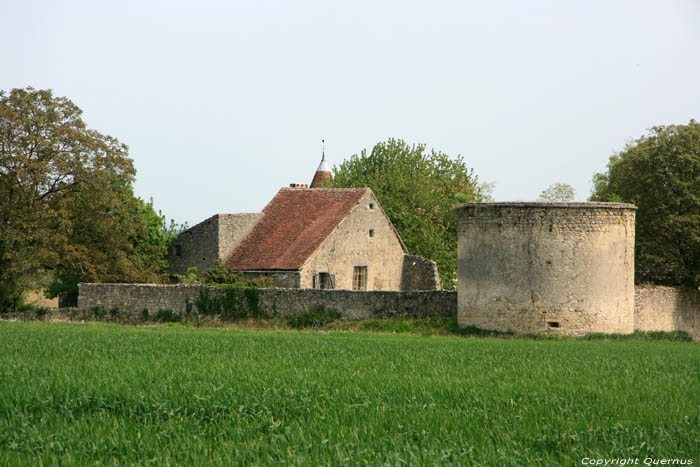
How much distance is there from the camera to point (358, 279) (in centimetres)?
3550

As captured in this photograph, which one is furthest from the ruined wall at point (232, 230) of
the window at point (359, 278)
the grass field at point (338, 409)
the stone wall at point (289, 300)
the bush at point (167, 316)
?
the grass field at point (338, 409)

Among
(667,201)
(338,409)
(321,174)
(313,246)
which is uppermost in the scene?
(321,174)

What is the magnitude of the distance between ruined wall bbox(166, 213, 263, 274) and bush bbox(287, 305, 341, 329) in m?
7.98

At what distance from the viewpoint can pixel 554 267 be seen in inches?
950

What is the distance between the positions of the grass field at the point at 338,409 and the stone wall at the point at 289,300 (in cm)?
1160

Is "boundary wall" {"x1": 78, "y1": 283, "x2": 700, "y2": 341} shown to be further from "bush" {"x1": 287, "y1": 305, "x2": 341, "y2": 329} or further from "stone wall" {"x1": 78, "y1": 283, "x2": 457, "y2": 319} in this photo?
"bush" {"x1": 287, "y1": 305, "x2": 341, "y2": 329}

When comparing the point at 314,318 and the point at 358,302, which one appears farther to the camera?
the point at 314,318

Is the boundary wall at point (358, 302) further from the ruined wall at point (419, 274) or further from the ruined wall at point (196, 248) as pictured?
the ruined wall at point (419, 274)

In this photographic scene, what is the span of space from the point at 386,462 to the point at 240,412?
9.20ft

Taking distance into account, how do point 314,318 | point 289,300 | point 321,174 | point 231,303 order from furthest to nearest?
point 321,174 → point 231,303 → point 289,300 → point 314,318

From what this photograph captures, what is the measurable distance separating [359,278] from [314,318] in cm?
779

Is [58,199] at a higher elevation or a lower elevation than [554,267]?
higher

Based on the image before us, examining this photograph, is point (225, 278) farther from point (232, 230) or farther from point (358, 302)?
point (358, 302)

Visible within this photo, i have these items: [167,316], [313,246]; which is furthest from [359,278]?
[167,316]
